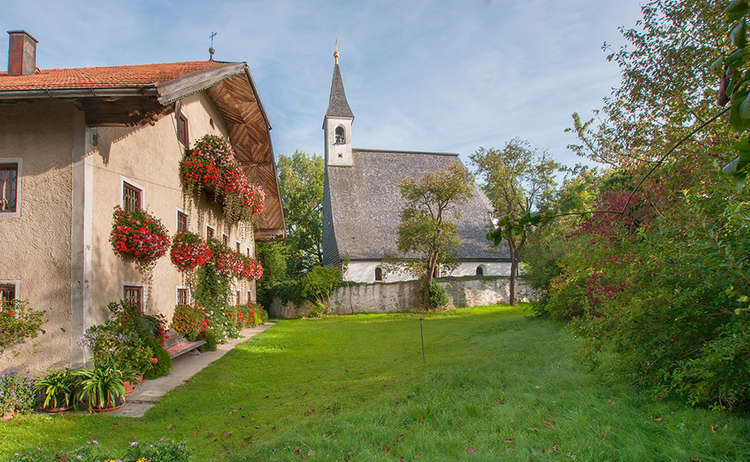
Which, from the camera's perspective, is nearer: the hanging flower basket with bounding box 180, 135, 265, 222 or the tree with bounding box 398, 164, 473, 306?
the hanging flower basket with bounding box 180, 135, 265, 222

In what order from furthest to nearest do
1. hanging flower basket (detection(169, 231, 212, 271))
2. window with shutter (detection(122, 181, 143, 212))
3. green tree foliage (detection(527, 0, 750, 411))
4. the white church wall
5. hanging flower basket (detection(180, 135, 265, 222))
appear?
the white church wall
hanging flower basket (detection(180, 135, 265, 222))
hanging flower basket (detection(169, 231, 212, 271))
window with shutter (detection(122, 181, 143, 212))
green tree foliage (detection(527, 0, 750, 411))

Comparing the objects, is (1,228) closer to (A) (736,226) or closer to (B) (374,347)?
(B) (374,347)

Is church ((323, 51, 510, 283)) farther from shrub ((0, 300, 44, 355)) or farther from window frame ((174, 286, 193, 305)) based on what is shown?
shrub ((0, 300, 44, 355))

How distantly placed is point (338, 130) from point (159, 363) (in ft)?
102

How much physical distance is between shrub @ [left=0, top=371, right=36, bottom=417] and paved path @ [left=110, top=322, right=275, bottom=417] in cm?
115

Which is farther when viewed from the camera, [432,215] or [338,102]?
[338,102]

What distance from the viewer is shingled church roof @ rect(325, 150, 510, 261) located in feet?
107

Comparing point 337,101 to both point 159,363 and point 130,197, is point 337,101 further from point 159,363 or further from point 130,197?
point 159,363

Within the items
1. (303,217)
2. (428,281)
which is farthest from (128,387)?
(303,217)

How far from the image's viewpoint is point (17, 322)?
23.0ft

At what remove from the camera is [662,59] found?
870cm

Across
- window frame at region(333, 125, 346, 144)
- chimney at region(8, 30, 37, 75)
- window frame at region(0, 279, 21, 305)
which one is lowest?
window frame at region(0, 279, 21, 305)

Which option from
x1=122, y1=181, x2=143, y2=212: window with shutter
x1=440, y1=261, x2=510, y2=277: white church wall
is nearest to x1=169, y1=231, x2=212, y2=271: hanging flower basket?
x1=122, y1=181, x2=143, y2=212: window with shutter

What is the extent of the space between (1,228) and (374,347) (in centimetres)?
848
